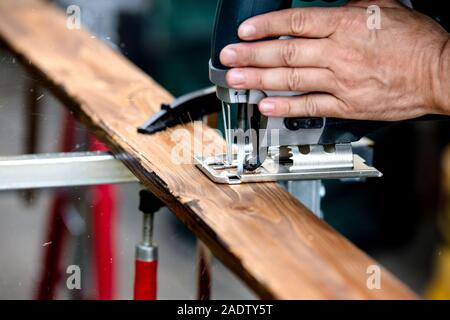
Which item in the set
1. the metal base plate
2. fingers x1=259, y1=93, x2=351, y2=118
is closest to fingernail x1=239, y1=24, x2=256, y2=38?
fingers x1=259, y1=93, x2=351, y2=118

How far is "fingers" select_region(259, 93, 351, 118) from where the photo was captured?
1366mm

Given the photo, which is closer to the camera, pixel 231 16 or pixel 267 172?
pixel 231 16

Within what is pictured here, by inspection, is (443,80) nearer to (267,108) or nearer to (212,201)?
(267,108)

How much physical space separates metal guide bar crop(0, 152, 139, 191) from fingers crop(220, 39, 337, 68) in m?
0.48

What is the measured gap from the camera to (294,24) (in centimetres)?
136

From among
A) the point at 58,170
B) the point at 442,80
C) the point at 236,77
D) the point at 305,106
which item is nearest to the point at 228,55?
the point at 236,77

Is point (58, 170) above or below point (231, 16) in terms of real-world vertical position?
below

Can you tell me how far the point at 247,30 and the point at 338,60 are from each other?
0.16m

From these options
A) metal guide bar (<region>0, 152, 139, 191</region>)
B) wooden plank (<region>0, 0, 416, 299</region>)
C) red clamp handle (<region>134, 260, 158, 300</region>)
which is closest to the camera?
wooden plank (<region>0, 0, 416, 299</region>)

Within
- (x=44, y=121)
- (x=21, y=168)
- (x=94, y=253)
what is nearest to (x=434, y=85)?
(x=21, y=168)

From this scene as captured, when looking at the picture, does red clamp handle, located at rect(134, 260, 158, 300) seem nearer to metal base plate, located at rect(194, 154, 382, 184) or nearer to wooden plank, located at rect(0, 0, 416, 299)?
wooden plank, located at rect(0, 0, 416, 299)

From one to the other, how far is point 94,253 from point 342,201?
3.79 feet

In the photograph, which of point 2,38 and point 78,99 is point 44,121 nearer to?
point 2,38

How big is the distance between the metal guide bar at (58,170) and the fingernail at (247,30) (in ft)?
1.63
